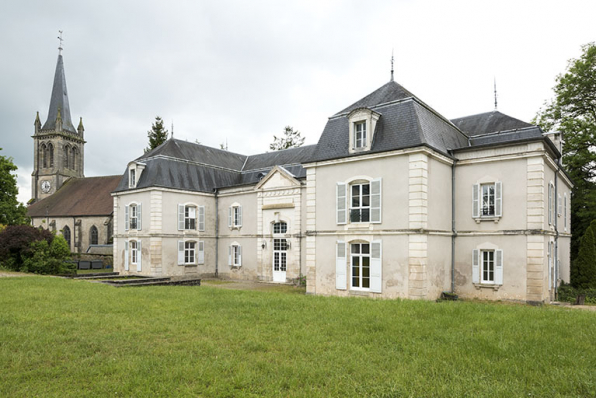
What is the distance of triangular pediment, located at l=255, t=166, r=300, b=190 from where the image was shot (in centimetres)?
2307

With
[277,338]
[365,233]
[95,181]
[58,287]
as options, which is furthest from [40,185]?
[277,338]

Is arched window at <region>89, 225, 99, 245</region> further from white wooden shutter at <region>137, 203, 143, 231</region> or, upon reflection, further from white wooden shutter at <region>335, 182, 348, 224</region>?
white wooden shutter at <region>335, 182, 348, 224</region>

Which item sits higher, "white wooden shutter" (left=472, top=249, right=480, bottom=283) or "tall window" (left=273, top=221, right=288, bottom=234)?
"tall window" (left=273, top=221, right=288, bottom=234)

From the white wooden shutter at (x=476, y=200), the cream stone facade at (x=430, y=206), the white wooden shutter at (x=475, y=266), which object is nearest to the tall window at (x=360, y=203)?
the cream stone facade at (x=430, y=206)

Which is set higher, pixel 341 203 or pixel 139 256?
pixel 341 203

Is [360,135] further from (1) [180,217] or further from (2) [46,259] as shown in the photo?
(2) [46,259]

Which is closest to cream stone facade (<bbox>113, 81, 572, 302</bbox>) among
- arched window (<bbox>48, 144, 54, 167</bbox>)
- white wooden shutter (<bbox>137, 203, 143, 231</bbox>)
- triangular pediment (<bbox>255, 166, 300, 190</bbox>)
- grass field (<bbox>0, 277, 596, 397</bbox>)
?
grass field (<bbox>0, 277, 596, 397</bbox>)

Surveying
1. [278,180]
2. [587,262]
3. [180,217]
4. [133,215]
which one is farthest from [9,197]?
[587,262]

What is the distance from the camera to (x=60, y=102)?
51.6 m

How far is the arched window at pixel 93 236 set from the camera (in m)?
39.2

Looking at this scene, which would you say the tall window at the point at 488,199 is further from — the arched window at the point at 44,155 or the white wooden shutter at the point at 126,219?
the arched window at the point at 44,155

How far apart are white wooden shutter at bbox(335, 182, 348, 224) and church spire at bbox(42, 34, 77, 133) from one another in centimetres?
4679

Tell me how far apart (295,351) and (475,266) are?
11.0m

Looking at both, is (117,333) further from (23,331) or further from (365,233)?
(365,233)
